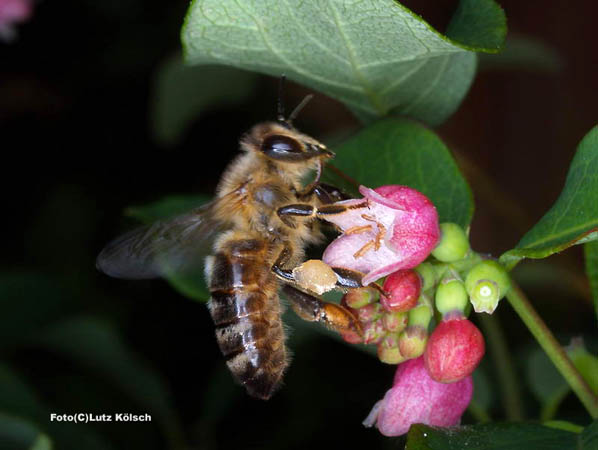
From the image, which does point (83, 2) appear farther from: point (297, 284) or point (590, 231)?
point (590, 231)

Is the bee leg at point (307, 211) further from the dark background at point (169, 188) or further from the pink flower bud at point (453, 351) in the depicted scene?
the dark background at point (169, 188)

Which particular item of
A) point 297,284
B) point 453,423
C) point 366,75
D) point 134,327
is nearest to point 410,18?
point 366,75

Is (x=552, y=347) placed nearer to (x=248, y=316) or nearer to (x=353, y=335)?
(x=353, y=335)

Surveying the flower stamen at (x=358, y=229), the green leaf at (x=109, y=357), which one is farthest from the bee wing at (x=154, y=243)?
the green leaf at (x=109, y=357)

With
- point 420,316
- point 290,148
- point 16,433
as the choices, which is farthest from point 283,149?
point 16,433

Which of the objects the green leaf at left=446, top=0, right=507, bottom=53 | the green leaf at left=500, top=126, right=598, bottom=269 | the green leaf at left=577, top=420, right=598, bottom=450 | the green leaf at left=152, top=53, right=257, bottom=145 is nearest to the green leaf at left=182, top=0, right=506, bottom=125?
the green leaf at left=446, top=0, right=507, bottom=53

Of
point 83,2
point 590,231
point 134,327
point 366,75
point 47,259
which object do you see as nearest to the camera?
point 590,231
